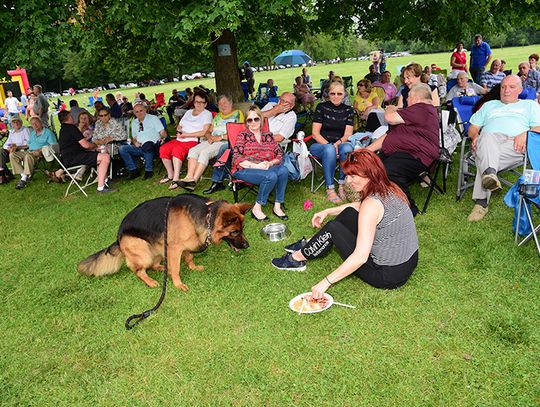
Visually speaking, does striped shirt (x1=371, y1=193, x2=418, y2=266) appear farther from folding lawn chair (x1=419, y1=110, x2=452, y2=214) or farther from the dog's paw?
folding lawn chair (x1=419, y1=110, x2=452, y2=214)

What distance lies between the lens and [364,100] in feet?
29.3

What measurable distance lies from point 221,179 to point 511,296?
15.3 ft

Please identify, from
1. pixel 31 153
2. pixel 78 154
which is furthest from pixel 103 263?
pixel 31 153

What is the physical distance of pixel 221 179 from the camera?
691cm

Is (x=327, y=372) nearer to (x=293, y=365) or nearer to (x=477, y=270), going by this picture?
(x=293, y=365)

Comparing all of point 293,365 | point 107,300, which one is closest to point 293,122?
point 107,300

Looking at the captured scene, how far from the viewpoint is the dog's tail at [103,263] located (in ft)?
13.4

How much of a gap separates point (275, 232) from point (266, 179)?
0.81 m

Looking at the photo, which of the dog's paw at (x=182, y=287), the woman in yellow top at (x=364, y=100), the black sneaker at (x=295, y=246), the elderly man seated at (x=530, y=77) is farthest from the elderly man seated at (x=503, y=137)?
the elderly man seated at (x=530, y=77)

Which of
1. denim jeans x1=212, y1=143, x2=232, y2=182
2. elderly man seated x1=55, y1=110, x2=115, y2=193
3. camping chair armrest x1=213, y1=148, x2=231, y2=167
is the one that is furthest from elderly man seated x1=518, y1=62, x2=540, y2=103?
elderly man seated x1=55, y1=110, x2=115, y2=193

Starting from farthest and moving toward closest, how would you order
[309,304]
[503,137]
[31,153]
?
[31,153], [503,137], [309,304]

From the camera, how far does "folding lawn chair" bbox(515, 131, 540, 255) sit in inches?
150

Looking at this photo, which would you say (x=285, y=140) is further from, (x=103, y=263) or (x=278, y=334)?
(x=278, y=334)

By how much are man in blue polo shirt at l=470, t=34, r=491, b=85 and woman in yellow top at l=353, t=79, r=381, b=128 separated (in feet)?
19.7
